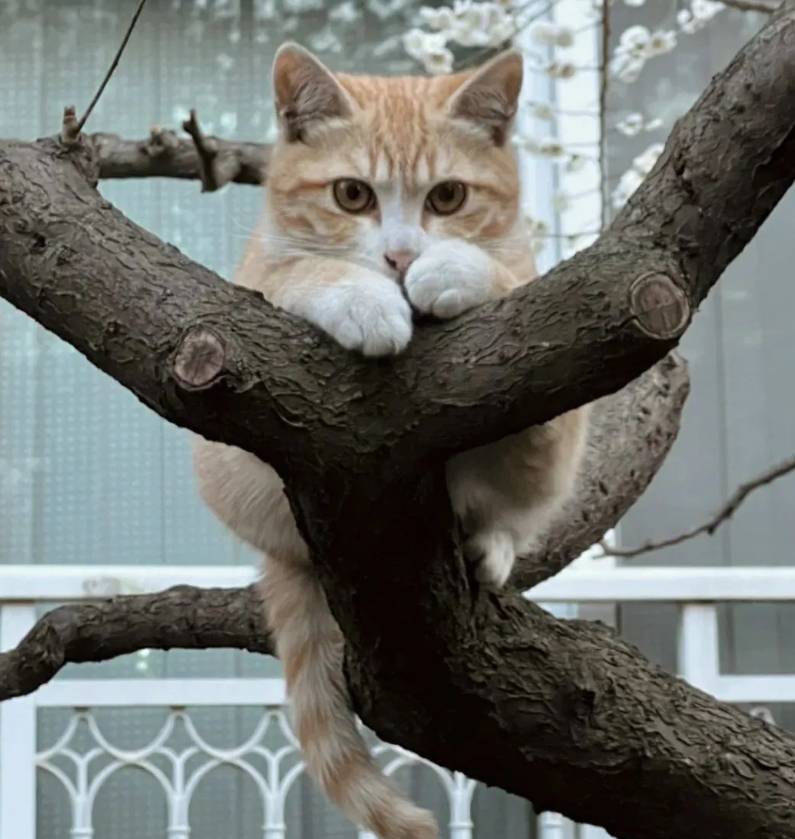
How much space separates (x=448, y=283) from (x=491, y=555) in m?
0.34

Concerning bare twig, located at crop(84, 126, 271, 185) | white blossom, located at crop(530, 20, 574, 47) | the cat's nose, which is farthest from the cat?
white blossom, located at crop(530, 20, 574, 47)

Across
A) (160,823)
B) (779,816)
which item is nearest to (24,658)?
(779,816)

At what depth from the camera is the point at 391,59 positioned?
3.53 meters

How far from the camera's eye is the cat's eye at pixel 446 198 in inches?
65.7

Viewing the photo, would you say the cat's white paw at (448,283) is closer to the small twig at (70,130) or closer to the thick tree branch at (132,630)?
the small twig at (70,130)

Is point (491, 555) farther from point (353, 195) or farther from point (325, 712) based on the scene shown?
point (353, 195)

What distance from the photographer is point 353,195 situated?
1.66 m

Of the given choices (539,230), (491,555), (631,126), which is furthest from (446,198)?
(631,126)

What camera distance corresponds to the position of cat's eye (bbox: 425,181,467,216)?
167 cm

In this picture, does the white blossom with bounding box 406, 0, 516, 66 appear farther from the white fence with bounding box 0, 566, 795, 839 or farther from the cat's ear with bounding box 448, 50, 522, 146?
the cat's ear with bounding box 448, 50, 522, 146

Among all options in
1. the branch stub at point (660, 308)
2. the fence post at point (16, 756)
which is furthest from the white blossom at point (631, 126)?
the branch stub at point (660, 308)

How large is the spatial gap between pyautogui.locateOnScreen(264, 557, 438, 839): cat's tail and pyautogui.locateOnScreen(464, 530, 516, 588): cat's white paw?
0.23 meters

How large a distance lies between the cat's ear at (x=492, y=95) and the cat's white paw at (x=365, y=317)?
0.53m

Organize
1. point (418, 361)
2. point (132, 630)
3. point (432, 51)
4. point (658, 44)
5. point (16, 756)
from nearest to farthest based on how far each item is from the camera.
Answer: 1. point (418, 361)
2. point (132, 630)
3. point (16, 756)
4. point (432, 51)
5. point (658, 44)
